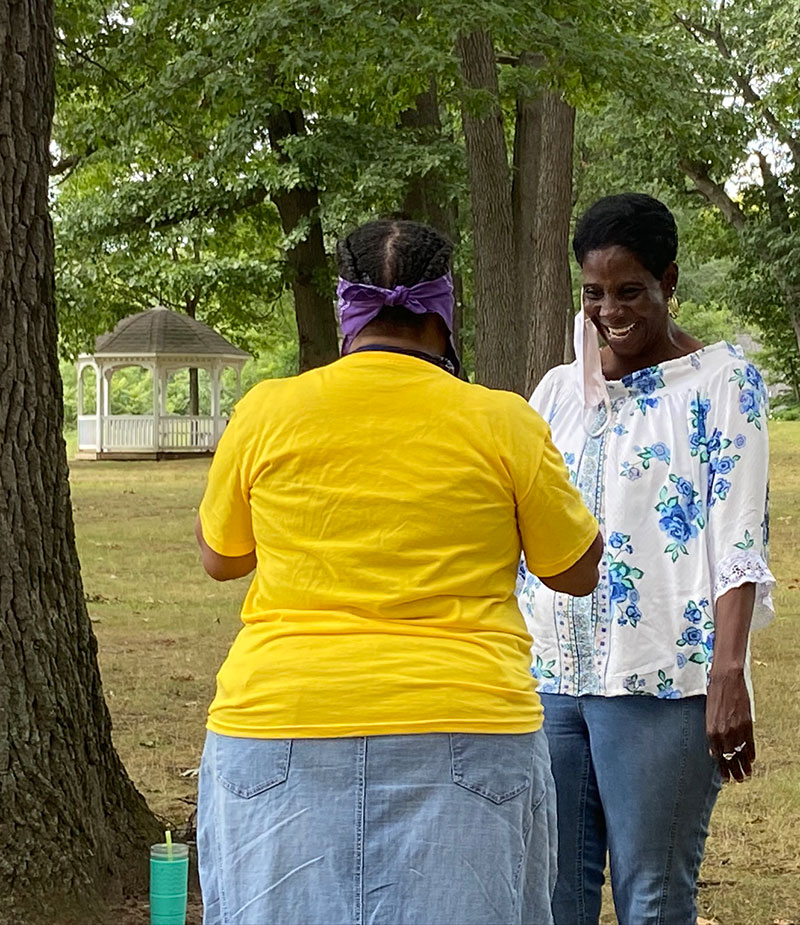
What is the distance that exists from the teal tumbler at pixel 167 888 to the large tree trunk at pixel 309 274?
16622 mm

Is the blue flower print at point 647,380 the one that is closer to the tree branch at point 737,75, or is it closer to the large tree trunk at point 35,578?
the large tree trunk at point 35,578

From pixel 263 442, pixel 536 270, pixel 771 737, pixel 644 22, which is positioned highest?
pixel 644 22

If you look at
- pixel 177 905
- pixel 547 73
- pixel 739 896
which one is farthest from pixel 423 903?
pixel 547 73

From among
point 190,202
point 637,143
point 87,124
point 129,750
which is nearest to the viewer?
point 129,750

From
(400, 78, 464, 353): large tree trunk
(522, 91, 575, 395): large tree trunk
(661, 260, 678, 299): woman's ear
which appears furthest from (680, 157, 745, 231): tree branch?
(661, 260, 678, 299): woman's ear

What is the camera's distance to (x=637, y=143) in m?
31.3

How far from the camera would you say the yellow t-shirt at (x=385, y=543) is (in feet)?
7.93

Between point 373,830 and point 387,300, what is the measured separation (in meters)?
0.85

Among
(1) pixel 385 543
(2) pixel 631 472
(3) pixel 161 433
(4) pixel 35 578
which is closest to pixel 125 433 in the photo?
(3) pixel 161 433

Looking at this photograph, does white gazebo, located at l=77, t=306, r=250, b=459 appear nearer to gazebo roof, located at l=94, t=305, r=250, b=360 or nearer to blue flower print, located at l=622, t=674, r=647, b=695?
gazebo roof, located at l=94, t=305, r=250, b=360

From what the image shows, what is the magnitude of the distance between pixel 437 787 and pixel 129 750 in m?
4.91

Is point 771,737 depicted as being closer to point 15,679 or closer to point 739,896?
point 739,896

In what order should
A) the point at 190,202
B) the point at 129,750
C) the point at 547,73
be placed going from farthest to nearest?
the point at 190,202
the point at 547,73
the point at 129,750

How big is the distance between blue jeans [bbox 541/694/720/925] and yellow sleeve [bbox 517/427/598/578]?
1.73 ft
